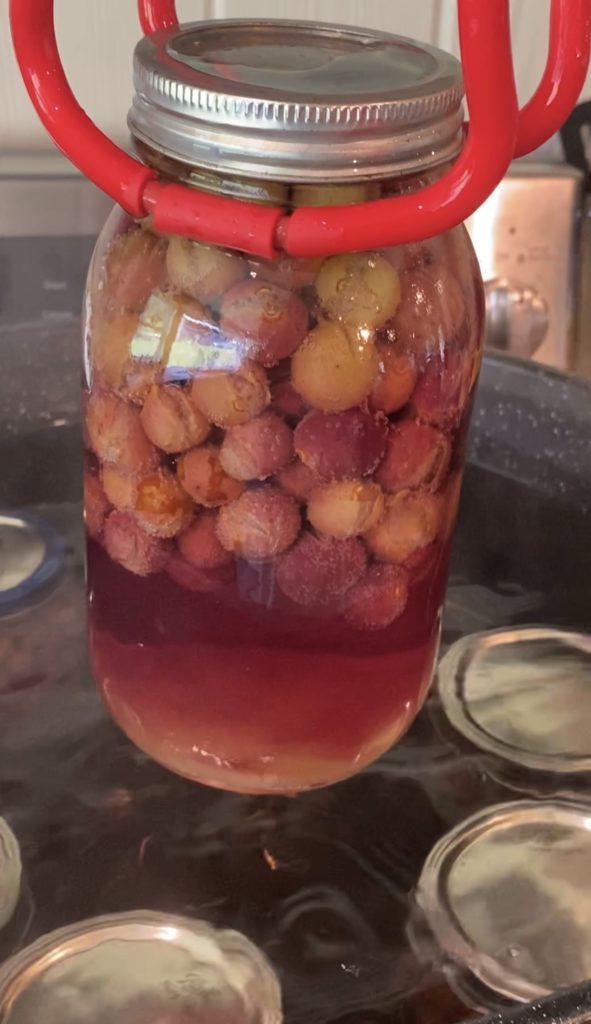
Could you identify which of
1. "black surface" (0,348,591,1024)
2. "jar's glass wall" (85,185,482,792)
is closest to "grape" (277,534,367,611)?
"jar's glass wall" (85,185,482,792)

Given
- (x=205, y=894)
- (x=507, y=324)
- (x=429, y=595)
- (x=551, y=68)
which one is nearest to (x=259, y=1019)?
(x=205, y=894)

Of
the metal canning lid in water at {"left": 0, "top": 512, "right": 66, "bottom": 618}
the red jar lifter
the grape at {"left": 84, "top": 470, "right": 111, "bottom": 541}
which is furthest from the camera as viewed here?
the metal canning lid in water at {"left": 0, "top": 512, "right": 66, "bottom": 618}

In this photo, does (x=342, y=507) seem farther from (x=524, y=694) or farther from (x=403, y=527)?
(x=524, y=694)

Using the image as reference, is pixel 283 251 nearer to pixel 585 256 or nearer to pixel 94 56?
pixel 94 56

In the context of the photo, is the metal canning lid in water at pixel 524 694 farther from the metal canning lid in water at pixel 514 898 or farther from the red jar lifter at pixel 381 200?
the red jar lifter at pixel 381 200

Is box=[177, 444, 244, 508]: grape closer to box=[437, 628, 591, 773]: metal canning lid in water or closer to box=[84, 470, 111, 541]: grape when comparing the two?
box=[84, 470, 111, 541]: grape

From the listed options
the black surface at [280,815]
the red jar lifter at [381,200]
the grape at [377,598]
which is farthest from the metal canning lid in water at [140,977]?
the red jar lifter at [381,200]

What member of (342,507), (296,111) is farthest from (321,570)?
(296,111)
